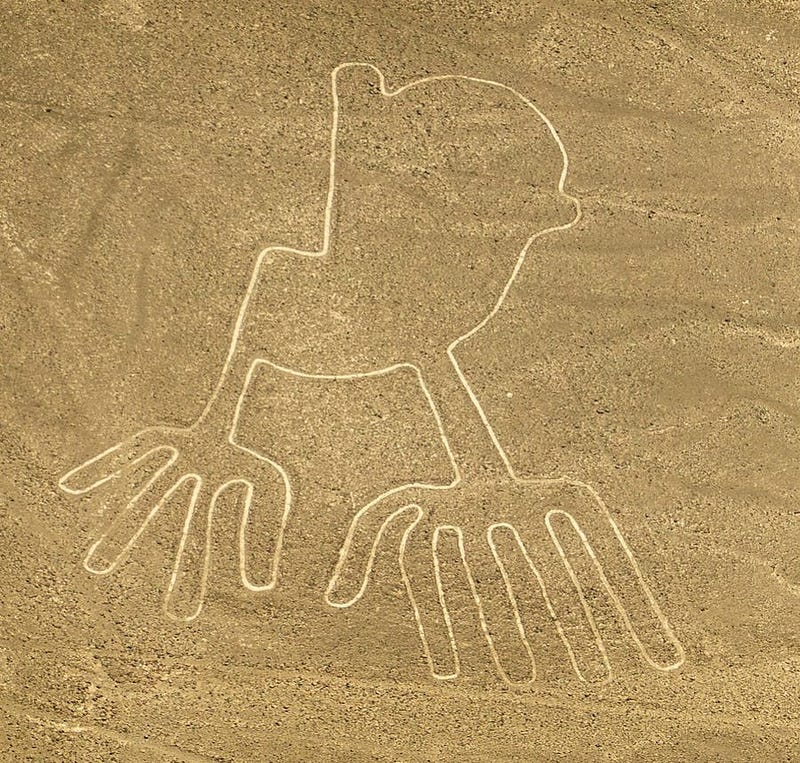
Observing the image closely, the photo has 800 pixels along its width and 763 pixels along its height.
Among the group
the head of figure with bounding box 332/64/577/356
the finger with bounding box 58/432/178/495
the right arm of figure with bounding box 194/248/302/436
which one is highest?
the head of figure with bounding box 332/64/577/356

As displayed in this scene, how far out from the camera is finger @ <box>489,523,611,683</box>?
8.98ft

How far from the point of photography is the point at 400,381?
2.69 m

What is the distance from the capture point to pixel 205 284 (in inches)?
104

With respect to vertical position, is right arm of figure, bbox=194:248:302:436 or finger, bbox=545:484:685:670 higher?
right arm of figure, bbox=194:248:302:436

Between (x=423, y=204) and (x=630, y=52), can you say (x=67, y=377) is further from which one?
(x=630, y=52)

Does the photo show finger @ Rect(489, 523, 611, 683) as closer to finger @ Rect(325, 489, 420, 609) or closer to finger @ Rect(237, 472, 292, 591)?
finger @ Rect(325, 489, 420, 609)

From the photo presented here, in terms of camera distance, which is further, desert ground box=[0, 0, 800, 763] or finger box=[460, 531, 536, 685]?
finger box=[460, 531, 536, 685]

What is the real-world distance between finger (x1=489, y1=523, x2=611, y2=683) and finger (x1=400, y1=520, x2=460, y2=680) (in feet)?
0.83

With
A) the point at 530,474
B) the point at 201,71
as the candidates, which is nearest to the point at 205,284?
the point at 201,71

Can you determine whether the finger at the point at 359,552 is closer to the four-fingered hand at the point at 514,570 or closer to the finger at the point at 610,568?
the four-fingered hand at the point at 514,570

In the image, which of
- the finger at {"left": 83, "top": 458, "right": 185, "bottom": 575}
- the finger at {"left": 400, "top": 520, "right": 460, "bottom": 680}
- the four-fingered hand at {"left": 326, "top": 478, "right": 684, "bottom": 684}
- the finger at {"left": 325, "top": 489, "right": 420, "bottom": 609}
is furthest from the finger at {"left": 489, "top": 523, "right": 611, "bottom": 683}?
the finger at {"left": 83, "top": 458, "right": 185, "bottom": 575}

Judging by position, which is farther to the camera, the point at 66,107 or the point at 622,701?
the point at 622,701

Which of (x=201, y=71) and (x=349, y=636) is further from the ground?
(x=201, y=71)

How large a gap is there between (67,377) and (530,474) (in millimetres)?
1782
